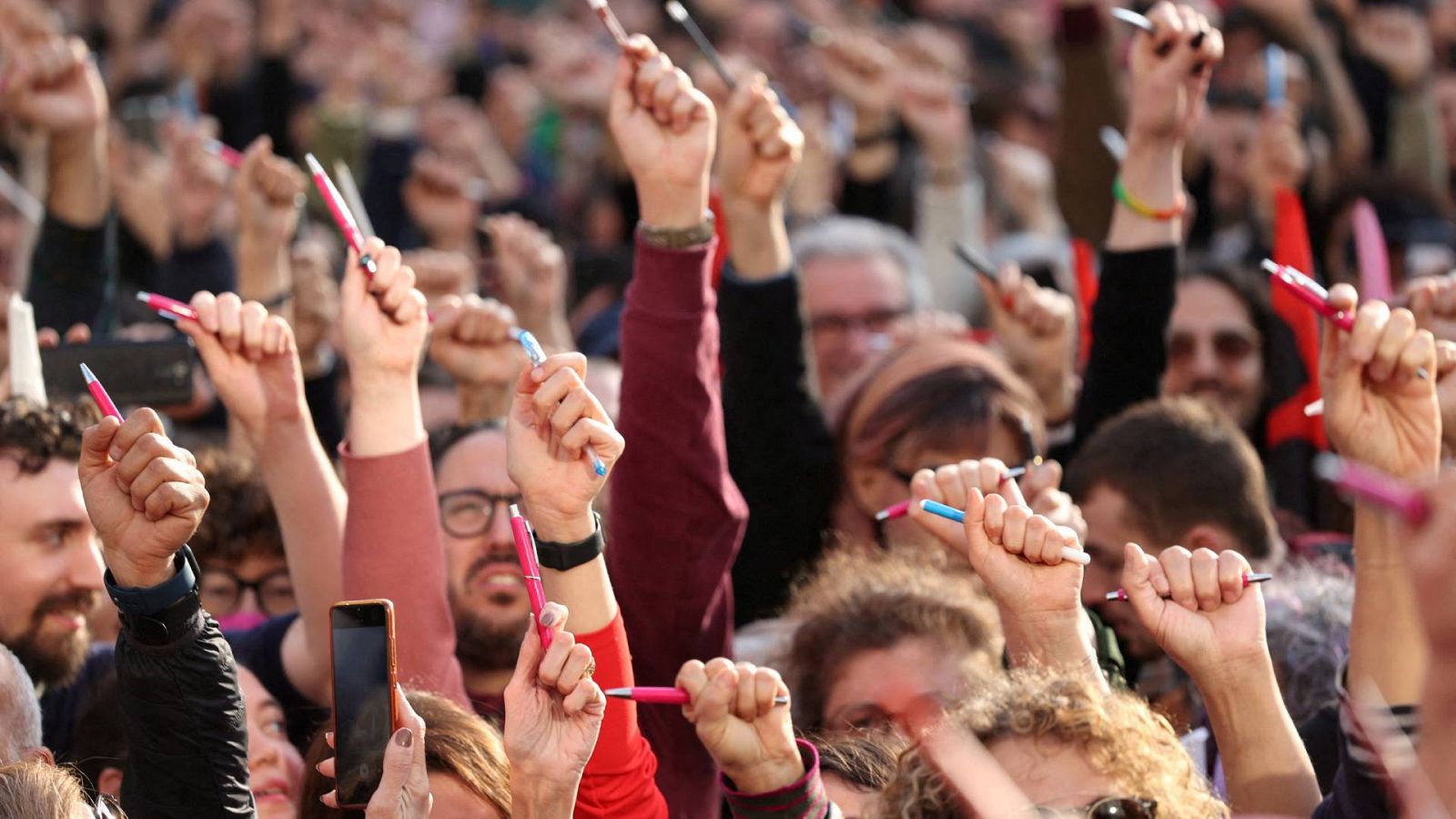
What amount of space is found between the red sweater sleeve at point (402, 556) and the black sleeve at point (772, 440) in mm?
812

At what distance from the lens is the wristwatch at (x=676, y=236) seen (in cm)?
284

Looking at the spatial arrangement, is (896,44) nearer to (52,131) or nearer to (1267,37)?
(1267,37)

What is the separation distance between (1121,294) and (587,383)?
4.01 feet

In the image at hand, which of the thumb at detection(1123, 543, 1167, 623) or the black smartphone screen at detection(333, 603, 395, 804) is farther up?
the thumb at detection(1123, 543, 1167, 623)

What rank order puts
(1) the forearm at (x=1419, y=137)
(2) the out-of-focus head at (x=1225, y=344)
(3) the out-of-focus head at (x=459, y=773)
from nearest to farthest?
(3) the out-of-focus head at (x=459, y=773) < (2) the out-of-focus head at (x=1225, y=344) < (1) the forearm at (x=1419, y=137)

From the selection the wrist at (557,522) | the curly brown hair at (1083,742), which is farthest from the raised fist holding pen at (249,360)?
the curly brown hair at (1083,742)

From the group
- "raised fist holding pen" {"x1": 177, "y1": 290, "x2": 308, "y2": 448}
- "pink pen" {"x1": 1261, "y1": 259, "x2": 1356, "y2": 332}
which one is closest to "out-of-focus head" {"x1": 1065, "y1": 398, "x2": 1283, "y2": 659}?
"pink pen" {"x1": 1261, "y1": 259, "x2": 1356, "y2": 332}

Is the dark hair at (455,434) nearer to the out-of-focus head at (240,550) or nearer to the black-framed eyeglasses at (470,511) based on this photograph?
the black-framed eyeglasses at (470,511)

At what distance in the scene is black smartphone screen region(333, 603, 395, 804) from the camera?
2158 millimetres

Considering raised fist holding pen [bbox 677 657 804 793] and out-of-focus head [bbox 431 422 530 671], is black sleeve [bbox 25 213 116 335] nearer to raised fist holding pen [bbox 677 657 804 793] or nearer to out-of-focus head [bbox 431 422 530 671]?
out-of-focus head [bbox 431 422 530 671]

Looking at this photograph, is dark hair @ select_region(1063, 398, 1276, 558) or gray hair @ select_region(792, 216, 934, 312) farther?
gray hair @ select_region(792, 216, 934, 312)

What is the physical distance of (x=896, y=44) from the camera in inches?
288

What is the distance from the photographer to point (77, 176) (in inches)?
157

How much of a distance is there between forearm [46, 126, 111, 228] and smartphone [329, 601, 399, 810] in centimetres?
214
